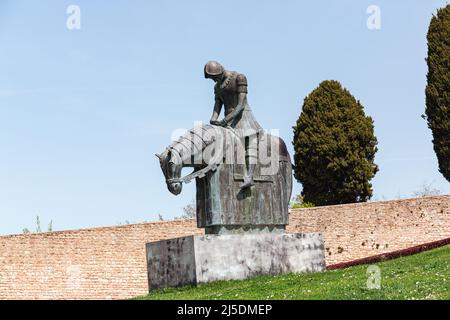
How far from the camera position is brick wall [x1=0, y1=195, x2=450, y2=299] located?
28.4m

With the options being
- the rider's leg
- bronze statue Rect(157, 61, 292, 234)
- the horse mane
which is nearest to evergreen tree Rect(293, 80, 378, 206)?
bronze statue Rect(157, 61, 292, 234)

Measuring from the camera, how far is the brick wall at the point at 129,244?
93.3 ft

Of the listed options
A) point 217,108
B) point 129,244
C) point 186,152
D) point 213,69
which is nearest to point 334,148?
point 129,244

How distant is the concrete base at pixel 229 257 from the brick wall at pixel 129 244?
1307cm

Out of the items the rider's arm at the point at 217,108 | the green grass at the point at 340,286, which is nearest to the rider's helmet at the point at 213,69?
the rider's arm at the point at 217,108

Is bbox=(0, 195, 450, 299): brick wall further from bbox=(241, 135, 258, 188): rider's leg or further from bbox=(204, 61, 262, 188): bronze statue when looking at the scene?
bbox=(241, 135, 258, 188): rider's leg

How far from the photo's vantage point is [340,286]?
12633 millimetres

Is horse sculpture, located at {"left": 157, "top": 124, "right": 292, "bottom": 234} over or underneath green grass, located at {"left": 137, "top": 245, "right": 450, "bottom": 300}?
over

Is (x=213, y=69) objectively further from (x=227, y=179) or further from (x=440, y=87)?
(x=440, y=87)

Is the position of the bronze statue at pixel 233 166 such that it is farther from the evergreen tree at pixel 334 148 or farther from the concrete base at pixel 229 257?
the evergreen tree at pixel 334 148

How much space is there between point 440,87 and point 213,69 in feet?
64.0

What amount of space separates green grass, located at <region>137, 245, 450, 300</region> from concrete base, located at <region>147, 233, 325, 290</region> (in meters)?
0.23

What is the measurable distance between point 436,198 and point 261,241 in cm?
1443
